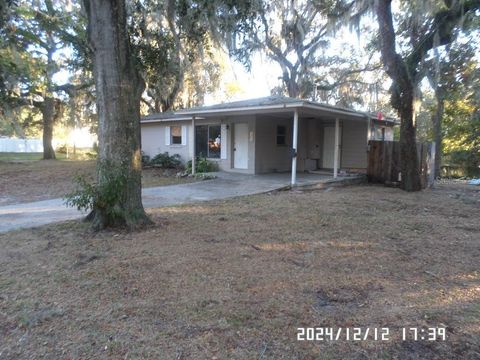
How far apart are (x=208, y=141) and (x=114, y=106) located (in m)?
10.2

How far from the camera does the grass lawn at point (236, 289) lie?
8.53 ft

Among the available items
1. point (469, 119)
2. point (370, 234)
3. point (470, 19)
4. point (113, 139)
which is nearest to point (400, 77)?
point (470, 19)

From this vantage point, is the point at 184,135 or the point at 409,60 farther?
the point at 184,135

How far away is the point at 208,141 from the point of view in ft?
51.6

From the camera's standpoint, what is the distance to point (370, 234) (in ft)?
18.5

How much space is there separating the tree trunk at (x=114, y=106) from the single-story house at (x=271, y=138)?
7.39 metres

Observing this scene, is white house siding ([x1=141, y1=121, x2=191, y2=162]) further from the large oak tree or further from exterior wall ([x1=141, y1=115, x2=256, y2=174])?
the large oak tree

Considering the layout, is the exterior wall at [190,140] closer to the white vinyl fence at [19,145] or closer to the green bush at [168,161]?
the green bush at [168,161]

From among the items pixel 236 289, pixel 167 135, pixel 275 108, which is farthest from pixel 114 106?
pixel 167 135

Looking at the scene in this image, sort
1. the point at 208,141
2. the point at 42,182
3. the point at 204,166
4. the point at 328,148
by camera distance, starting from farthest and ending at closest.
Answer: the point at 328,148, the point at 208,141, the point at 204,166, the point at 42,182

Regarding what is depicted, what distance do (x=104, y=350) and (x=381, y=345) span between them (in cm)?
199

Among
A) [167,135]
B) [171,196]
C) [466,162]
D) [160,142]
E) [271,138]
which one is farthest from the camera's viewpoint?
[466,162]

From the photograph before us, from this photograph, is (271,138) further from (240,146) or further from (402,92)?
(402,92)

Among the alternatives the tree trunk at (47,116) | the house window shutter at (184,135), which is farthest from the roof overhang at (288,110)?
the tree trunk at (47,116)
